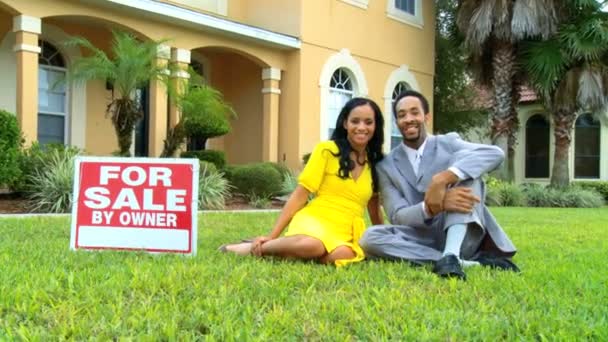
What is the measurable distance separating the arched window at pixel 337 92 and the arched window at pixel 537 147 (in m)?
9.90

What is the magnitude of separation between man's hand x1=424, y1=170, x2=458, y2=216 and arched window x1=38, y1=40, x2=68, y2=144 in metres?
10.2

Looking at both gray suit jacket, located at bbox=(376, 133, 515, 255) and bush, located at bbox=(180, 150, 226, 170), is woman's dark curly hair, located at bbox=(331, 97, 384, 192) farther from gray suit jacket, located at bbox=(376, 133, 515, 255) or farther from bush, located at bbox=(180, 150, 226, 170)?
bush, located at bbox=(180, 150, 226, 170)

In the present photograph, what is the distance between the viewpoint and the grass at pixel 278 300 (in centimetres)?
263

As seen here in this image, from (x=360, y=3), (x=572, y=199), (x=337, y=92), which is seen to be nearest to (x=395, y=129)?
(x=337, y=92)

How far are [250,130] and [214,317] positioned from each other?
13.1 metres

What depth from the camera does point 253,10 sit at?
15.0 metres

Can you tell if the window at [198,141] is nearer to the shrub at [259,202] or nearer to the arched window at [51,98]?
the shrub at [259,202]

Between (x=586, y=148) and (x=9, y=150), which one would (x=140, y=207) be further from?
(x=586, y=148)

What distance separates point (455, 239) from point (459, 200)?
0.26 m

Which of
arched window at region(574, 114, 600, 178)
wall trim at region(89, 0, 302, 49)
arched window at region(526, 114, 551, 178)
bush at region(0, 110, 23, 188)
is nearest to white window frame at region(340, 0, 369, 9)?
wall trim at region(89, 0, 302, 49)

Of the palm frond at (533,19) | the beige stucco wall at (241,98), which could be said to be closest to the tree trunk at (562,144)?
the palm frond at (533,19)

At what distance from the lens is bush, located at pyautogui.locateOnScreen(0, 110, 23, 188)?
9.15m

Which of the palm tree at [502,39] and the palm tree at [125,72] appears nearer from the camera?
the palm tree at [125,72]

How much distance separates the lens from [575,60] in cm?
1667
